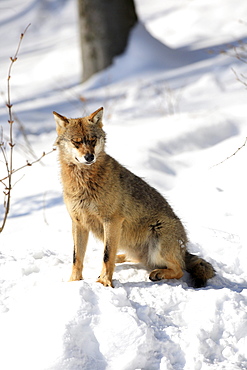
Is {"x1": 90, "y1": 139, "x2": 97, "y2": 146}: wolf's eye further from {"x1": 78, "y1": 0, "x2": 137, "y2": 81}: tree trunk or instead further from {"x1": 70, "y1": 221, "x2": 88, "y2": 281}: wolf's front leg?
{"x1": 78, "y1": 0, "x2": 137, "y2": 81}: tree trunk

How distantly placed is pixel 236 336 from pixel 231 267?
4.03 feet

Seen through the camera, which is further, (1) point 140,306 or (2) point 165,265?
(2) point 165,265

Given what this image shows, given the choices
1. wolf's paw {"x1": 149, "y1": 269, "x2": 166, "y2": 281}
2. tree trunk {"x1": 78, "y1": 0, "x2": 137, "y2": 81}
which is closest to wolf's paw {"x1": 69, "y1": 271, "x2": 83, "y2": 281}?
wolf's paw {"x1": 149, "y1": 269, "x2": 166, "y2": 281}

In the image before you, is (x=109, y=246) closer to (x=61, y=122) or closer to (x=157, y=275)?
(x=157, y=275)

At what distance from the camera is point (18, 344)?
3.66 metres

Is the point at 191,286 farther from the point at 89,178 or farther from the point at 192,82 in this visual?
the point at 192,82

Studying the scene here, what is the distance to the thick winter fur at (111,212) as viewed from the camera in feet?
14.6

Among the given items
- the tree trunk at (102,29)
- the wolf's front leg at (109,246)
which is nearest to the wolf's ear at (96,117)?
the wolf's front leg at (109,246)

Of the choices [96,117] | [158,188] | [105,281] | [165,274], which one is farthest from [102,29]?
[105,281]

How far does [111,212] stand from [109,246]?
0.27 meters

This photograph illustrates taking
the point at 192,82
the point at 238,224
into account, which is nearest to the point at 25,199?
the point at 238,224

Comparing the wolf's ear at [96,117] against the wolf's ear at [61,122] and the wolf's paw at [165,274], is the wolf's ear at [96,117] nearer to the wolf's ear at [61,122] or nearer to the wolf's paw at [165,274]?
the wolf's ear at [61,122]

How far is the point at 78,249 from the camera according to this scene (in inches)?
183

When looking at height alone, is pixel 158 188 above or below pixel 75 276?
below
